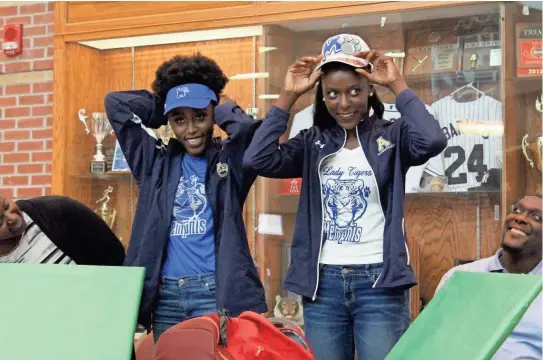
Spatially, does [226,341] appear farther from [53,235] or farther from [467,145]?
[467,145]

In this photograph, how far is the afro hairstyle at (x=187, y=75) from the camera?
2660mm

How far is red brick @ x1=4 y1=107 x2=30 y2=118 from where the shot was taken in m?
4.68

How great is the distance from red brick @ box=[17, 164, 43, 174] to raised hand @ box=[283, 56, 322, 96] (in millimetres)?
2539

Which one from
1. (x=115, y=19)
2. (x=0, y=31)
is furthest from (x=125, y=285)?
(x=0, y=31)

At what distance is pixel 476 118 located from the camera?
12.7 feet

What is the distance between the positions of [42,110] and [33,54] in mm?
333

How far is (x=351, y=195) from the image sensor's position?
2.31 meters

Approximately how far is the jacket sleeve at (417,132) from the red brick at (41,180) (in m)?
2.77

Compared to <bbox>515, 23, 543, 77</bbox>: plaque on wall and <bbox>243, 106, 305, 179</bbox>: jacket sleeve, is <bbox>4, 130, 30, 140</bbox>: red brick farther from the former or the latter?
<bbox>515, 23, 543, 77</bbox>: plaque on wall

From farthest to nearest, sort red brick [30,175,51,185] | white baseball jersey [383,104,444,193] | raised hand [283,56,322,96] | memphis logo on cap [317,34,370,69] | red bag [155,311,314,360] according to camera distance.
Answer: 1. red brick [30,175,51,185]
2. white baseball jersey [383,104,444,193]
3. raised hand [283,56,322,96]
4. memphis logo on cap [317,34,370,69]
5. red bag [155,311,314,360]

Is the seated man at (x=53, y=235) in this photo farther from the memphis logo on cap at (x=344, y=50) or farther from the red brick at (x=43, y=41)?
the red brick at (x=43, y=41)

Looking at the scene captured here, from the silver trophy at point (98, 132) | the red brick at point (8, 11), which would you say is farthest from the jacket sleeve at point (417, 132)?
the red brick at point (8, 11)

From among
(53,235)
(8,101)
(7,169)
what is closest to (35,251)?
(53,235)

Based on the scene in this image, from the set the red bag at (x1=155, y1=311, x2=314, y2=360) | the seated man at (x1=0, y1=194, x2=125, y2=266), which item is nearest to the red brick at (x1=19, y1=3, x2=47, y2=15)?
the seated man at (x1=0, y1=194, x2=125, y2=266)
